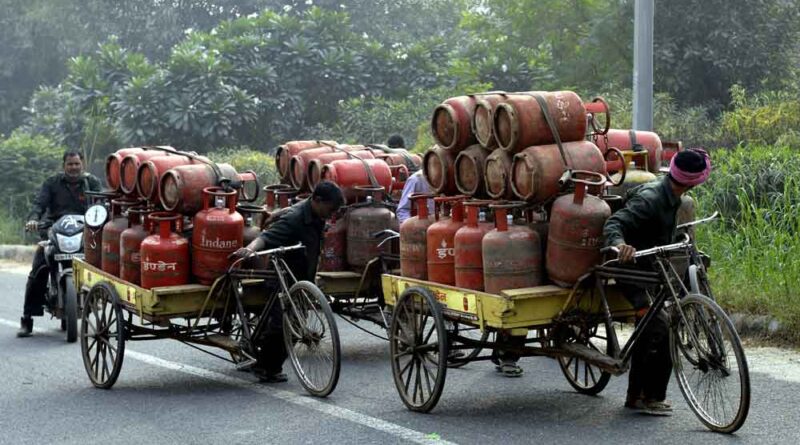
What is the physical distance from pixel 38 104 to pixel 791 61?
22103 millimetres

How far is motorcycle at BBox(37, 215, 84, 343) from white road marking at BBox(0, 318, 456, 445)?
134 centimetres

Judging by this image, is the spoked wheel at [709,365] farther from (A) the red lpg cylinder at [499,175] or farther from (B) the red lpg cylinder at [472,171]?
(B) the red lpg cylinder at [472,171]

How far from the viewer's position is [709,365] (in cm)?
691

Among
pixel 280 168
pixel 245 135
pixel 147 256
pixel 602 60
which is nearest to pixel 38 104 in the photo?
pixel 245 135

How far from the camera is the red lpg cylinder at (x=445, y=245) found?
8242mm

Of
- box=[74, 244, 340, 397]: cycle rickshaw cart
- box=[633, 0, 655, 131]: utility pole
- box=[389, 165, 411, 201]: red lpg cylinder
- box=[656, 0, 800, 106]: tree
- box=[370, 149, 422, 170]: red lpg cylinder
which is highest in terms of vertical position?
box=[656, 0, 800, 106]: tree

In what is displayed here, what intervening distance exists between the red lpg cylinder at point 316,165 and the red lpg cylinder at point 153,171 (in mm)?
1264

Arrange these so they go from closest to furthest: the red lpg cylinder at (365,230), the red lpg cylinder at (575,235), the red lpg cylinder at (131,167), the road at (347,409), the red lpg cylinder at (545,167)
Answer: the road at (347,409) < the red lpg cylinder at (575,235) < the red lpg cylinder at (545,167) < the red lpg cylinder at (131,167) < the red lpg cylinder at (365,230)

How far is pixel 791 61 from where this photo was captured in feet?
68.5

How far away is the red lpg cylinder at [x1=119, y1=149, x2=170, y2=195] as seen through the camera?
9.95 metres

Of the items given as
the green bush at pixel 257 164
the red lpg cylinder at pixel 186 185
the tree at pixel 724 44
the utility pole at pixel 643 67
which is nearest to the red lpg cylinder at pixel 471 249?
the red lpg cylinder at pixel 186 185

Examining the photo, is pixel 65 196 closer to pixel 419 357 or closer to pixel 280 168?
pixel 280 168

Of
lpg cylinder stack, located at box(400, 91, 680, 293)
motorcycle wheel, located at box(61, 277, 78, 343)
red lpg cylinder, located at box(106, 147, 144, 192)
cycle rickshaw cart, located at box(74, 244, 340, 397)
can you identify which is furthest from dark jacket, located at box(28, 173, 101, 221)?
lpg cylinder stack, located at box(400, 91, 680, 293)

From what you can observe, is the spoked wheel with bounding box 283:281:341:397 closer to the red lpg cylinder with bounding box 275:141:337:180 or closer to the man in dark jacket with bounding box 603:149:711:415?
the man in dark jacket with bounding box 603:149:711:415
